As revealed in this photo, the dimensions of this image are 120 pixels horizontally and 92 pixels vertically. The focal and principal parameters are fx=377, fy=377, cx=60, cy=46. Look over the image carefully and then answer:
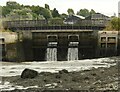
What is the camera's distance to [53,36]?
143ft

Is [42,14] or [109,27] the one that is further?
[42,14]

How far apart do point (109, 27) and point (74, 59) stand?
8628 millimetres

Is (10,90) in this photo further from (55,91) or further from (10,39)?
(10,39)

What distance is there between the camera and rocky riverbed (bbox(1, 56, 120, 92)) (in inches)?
730

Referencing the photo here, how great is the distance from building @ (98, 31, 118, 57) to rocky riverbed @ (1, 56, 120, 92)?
18632mm

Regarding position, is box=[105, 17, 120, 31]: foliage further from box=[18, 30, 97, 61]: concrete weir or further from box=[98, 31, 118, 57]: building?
box=[18, 30, 97, 61]: concrete weir

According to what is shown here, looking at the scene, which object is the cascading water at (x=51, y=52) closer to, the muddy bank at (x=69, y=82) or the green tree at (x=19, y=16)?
the muddy bank at (x=69, y=82)

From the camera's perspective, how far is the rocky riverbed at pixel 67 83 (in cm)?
1855

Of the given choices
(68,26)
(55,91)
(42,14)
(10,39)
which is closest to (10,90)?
(55,91)

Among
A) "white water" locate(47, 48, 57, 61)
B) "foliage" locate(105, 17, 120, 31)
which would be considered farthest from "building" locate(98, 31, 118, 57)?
"white water" locate(47, 48, 57, 61)

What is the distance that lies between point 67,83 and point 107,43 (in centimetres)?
2307

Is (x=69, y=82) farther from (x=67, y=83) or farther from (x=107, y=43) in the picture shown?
(x=107, y=43)

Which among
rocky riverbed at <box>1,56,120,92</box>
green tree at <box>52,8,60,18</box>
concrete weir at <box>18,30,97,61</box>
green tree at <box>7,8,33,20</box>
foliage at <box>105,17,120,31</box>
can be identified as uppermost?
green tree at <box>52,8,60,18</box>

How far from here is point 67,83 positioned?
67.1 feet
